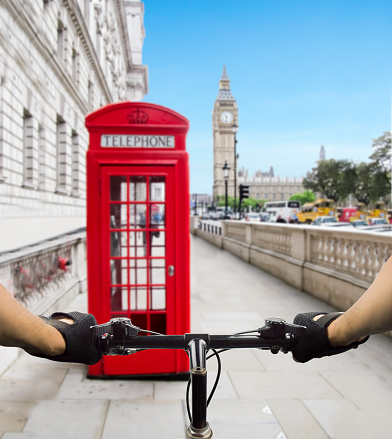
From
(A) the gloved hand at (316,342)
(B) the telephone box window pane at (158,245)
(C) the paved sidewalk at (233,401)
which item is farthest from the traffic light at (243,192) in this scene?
(A) the gloved hand at (316,342)

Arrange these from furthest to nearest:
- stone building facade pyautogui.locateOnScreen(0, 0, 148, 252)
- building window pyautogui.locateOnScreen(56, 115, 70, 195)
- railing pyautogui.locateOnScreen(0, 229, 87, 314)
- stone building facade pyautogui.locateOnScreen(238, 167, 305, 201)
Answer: stone building facade pyautogui.locateOnScreen(238, 167, 305, 201)
building window pyautogui.locateOnScreen(56, 115, 70, 195)
stone building facade pyautogui.locateOnScreen(0, 0, 148, 252)
railing pyautogui.locateOnScreen(0, 229, 87, 314)

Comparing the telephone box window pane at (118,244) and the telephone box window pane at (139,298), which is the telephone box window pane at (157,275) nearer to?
the telephone box window pane at (139,298)

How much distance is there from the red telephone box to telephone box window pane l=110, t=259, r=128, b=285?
1cm

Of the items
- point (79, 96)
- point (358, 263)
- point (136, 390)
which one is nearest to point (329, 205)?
point (79, 96)

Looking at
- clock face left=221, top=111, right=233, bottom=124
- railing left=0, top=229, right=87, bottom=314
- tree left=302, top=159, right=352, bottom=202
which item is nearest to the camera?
railing left=0, top=229, right=87, bottom=314

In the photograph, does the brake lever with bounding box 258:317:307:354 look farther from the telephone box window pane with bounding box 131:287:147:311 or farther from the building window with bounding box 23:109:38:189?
the building window with bounding box 23:109:38:189

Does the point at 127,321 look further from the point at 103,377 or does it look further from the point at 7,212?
the point at 7,212

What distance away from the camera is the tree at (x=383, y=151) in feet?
148

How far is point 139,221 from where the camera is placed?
399cm

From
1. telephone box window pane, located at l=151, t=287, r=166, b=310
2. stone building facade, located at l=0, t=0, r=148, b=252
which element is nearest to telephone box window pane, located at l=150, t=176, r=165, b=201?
telephone box window pane, located at l=151, t=287, r=166, b=310

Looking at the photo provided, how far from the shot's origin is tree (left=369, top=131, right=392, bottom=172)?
148 feet

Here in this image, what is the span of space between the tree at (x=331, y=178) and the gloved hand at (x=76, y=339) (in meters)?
62.1

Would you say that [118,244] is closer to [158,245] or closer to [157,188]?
[158,245]

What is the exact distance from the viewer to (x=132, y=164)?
152 inches
